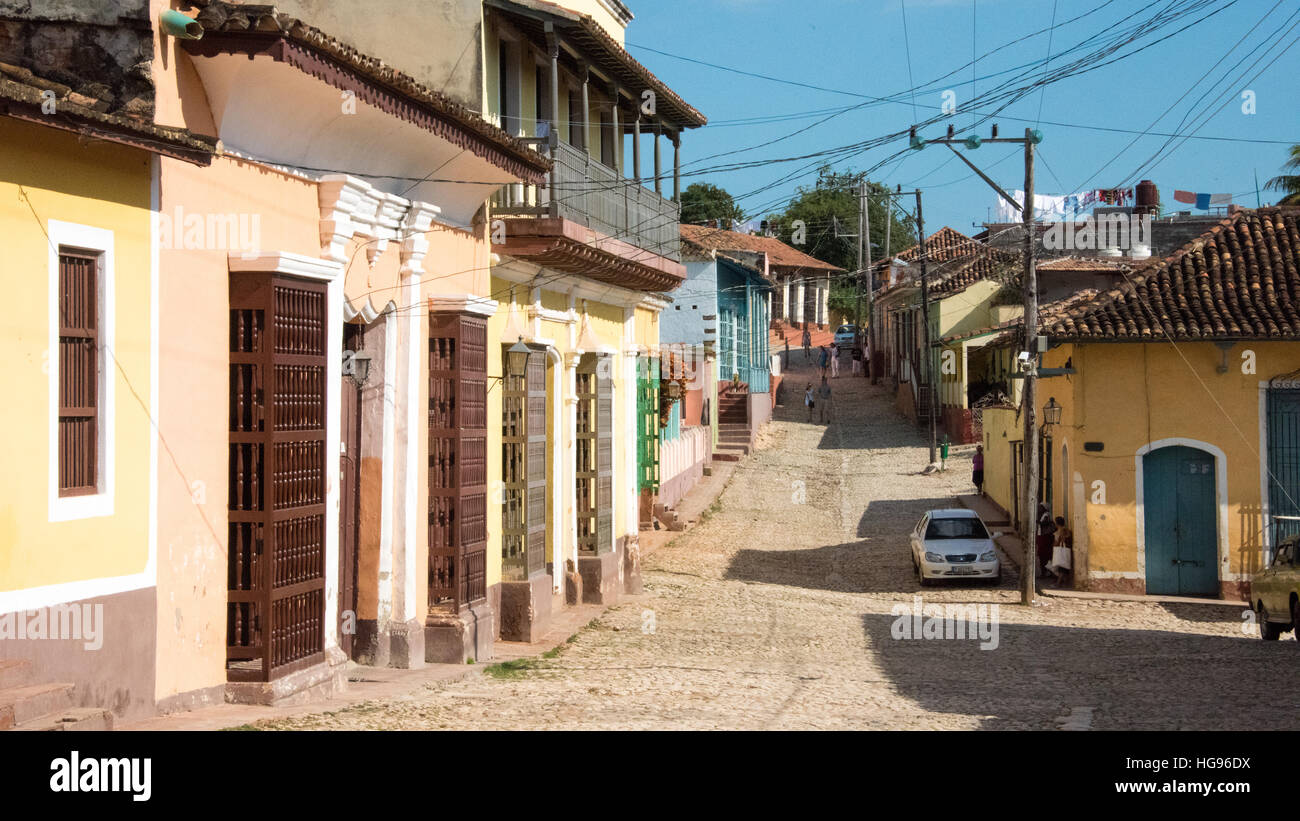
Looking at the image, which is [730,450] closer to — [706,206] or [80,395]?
[80,395]

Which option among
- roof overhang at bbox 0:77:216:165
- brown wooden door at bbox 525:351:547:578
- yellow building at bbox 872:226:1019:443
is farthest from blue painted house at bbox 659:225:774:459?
roof overhang at bbox 0:77:216:165

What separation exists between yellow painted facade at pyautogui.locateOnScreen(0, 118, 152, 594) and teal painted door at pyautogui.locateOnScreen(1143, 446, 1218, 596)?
17073mm

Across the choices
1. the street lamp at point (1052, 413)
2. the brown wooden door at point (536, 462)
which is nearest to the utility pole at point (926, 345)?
the street lamp at point (1052, 413)

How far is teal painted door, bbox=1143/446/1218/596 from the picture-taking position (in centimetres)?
2158

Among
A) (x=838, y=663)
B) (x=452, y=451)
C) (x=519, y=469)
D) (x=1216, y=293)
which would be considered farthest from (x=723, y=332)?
(x=452, y=451)

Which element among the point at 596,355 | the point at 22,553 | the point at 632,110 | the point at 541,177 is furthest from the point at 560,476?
the point at 22,553

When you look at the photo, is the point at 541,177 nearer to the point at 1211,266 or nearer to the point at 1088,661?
the point at 1088,661

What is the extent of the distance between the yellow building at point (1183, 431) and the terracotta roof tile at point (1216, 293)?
31mm

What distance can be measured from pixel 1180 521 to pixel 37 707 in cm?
1835

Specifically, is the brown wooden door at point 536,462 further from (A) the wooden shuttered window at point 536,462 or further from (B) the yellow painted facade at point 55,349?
(B) the yellow painted facade at point 55,349

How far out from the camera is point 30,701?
281 inches

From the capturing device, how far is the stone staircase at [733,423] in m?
39.3
